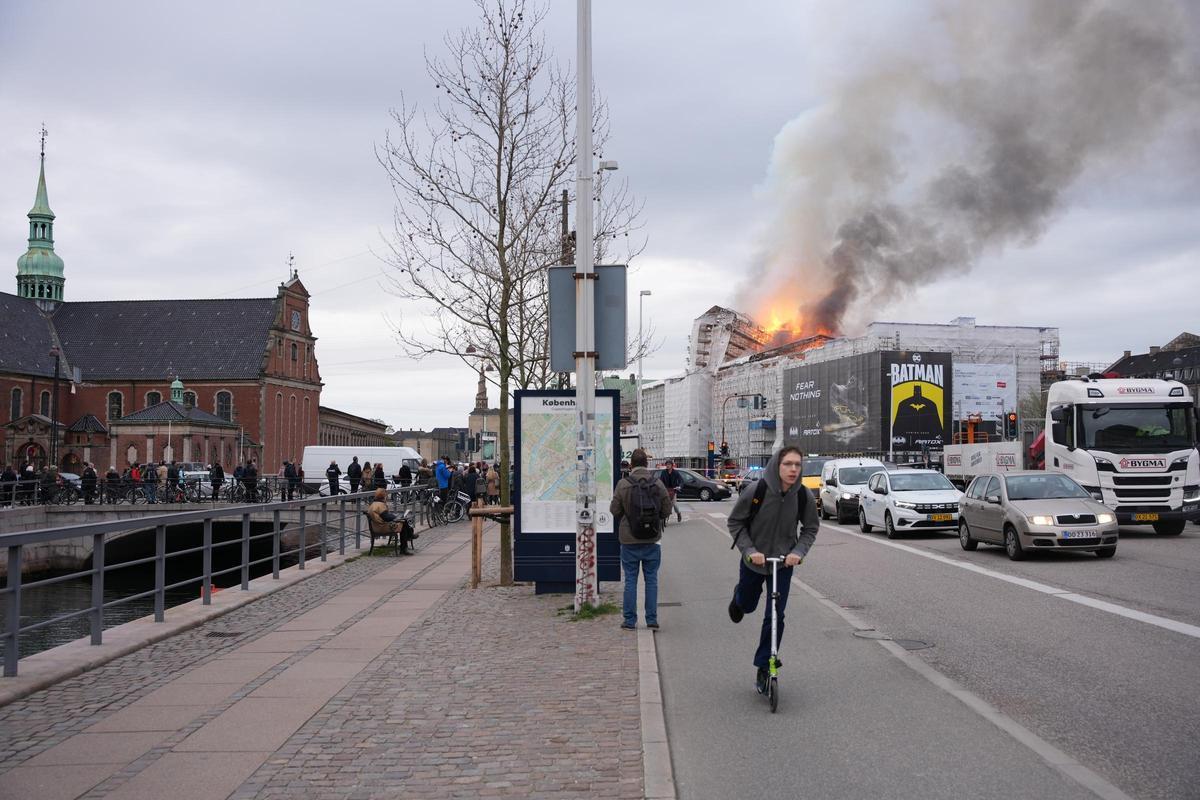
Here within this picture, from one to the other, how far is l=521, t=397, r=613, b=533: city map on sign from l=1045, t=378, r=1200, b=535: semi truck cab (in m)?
13.7

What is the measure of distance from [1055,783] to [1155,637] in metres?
5.02

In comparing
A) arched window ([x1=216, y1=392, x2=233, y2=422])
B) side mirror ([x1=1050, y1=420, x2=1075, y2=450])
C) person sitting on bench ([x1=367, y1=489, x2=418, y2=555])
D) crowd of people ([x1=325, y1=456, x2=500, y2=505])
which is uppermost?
arched window ([x1=216, y1=392, x2=233, y2=422])

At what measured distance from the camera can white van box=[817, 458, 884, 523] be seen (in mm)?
29047

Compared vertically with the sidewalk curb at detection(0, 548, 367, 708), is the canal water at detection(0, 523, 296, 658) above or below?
below

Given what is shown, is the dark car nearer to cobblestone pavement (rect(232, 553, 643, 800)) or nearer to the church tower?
cobblestone pavement (rect(232, 553, 643, 800))

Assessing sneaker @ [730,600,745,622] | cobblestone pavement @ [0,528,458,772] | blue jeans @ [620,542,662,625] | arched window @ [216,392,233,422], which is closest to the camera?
cobblestone pavement @ [0,528,458,772]

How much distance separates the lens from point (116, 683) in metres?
8.27

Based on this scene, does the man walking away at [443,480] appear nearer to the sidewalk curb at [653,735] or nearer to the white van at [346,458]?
the white van at [346,458]

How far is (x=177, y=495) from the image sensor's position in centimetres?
4569

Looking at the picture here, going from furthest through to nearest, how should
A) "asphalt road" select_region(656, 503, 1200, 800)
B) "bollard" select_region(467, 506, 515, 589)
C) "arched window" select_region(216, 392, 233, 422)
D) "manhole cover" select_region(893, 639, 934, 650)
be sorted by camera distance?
1. "arched window" select_region(216, 392, 233, 422)
2. "bollard" select_region(467, 506, 515, 589)
3. "manhole cover" select_region(893, 639, 934, 650)
4. "asphalt road" select_region(656, 503, 1200, 800)

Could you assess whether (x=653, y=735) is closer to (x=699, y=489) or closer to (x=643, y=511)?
(x=643, y=511)

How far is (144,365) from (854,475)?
7693 cm

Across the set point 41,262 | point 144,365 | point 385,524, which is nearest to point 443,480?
point 385,524

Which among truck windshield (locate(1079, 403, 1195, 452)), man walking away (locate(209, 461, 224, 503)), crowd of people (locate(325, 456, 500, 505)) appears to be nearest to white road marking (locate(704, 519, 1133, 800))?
truck windshield (locate(1079, 403, 1195, 452))
